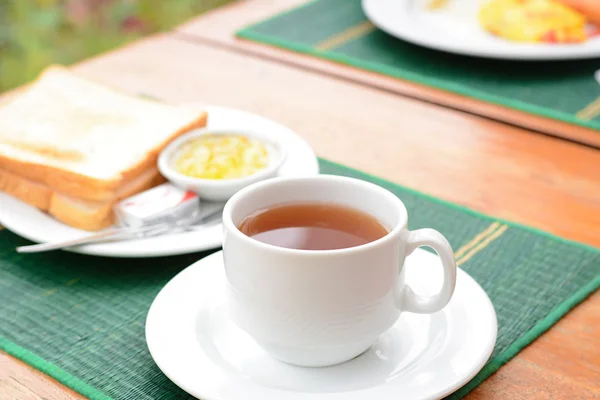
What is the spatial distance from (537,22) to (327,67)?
33 centimetres

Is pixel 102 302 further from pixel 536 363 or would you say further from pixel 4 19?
pixel 4 19

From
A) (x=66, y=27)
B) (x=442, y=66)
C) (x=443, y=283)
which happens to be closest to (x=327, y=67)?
(x=442, y=66)

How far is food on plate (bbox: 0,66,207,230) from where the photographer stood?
0.89 m

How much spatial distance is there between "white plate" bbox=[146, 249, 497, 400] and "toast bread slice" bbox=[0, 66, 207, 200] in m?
0.21

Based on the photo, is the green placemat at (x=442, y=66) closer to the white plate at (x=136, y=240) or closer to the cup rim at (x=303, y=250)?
the white plate at (x=136, y=240)

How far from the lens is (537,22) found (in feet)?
4.34

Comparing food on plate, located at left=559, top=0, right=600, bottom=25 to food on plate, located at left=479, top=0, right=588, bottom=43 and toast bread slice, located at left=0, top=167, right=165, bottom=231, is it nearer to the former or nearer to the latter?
food on plate, located at left=479, top=0, right=588, bottom=43

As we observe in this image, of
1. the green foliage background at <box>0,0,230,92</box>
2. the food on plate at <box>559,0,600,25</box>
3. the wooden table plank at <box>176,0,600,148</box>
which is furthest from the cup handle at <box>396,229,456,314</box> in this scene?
the green foliage background at <box>0,0,230,92</box>

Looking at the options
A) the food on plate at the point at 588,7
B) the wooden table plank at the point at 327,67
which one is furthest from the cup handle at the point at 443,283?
the food on plate at the point at 588,7

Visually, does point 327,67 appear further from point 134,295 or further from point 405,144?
point 134,295

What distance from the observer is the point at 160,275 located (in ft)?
2.75

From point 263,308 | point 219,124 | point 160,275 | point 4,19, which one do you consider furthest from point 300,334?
point 4,19

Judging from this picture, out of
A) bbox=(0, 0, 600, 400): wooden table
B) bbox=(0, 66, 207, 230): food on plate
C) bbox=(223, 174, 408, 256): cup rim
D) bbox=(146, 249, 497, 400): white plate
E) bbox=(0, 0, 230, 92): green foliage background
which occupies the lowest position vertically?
bbox=(0, 0, 230, 92): green foliage background

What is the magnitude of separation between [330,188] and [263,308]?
0.42ft
